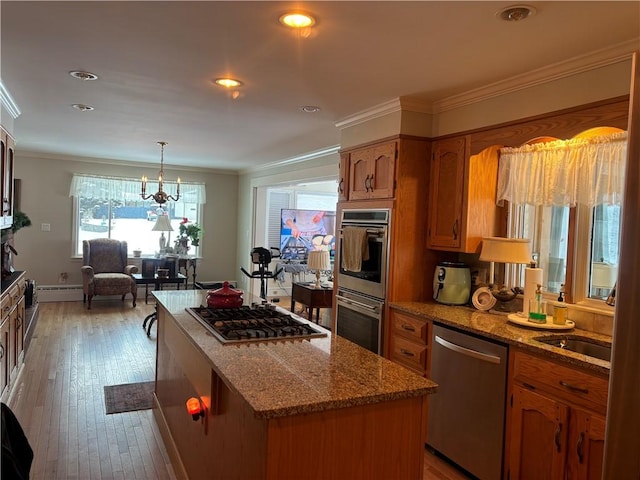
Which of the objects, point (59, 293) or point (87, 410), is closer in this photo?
point (87, 410)

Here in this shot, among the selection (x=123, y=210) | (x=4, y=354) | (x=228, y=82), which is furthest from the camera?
(x=123, y=210)

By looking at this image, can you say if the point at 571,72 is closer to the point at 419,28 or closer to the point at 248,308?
A: the point at 419,28

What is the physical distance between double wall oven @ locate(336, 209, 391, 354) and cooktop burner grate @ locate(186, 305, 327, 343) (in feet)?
3.49

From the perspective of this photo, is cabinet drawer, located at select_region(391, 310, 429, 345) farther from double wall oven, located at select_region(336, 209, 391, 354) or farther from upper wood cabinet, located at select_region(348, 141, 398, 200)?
upper wood cabinet, located at select_region(348, 141, 398, 200)

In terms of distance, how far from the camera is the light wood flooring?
9.02 feet

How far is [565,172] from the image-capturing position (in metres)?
2.89

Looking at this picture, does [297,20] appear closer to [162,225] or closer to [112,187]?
[162,225]

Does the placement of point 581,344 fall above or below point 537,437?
above

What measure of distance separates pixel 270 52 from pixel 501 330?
2009 millimetres

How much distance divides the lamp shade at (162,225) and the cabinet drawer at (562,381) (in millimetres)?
6551

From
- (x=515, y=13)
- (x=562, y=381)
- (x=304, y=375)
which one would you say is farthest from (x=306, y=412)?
(x=515, y=13)

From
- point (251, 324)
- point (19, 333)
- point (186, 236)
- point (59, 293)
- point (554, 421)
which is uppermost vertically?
point (186, 236)

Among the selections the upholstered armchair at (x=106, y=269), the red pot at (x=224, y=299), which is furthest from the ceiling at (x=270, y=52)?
the upholstered armchair at (x=106, y=269)

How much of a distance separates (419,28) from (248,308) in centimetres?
177
